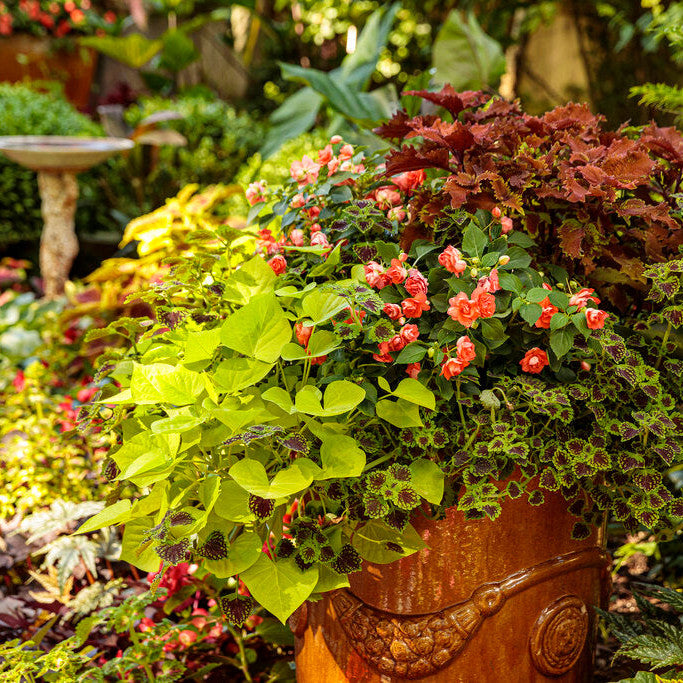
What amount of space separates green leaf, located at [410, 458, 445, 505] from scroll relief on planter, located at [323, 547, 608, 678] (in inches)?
8.3

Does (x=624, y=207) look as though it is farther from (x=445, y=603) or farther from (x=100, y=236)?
(x=100, y=236)

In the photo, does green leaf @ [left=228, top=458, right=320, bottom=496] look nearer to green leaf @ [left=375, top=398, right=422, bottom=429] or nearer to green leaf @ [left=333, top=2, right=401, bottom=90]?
green leaf @ [left=375, top=398, right=422, bottom=429]

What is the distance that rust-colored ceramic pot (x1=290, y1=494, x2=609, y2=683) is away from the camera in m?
1.17

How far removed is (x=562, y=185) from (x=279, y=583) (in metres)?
0.75

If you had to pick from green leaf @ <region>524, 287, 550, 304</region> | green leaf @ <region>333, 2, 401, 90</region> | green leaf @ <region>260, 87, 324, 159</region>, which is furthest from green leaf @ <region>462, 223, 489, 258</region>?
green leaf @ <region>260, 87, 324, 159</region>

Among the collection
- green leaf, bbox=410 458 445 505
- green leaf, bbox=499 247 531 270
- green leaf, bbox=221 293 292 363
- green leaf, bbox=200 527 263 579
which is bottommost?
green leaf, bbox=200 527 263 579

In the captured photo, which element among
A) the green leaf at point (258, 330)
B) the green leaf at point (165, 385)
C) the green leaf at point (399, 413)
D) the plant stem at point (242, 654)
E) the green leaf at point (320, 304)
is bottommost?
the plant stem at point (242, 654)

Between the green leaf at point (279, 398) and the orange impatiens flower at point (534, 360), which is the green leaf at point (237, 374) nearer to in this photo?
the green leaf at point (279, 398)

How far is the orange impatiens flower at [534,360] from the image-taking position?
1112 millimetres

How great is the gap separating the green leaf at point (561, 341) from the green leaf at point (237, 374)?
0.42m

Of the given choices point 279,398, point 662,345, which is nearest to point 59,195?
point 279,398

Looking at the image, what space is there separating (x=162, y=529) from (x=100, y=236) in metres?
4.47

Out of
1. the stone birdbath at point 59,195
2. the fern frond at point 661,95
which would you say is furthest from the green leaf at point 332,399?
the stone birdbath at point 59,195

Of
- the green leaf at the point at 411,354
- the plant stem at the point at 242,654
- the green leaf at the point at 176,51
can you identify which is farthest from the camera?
the green leaf at the point at 176,51
